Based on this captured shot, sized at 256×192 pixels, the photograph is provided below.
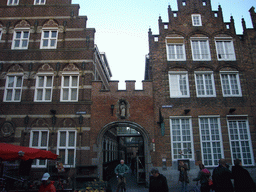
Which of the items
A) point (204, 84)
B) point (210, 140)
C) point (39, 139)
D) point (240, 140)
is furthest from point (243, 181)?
point (39, 139)

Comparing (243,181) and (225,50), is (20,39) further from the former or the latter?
(243,181)

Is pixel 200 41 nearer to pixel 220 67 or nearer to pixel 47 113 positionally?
pixel 220 67

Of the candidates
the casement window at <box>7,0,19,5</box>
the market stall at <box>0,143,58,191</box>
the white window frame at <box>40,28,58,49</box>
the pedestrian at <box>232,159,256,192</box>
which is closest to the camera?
the pedestrian at <box>232,159,256,192</box>

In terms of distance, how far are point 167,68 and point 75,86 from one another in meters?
6.74

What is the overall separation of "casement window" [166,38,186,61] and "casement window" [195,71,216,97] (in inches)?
69.6

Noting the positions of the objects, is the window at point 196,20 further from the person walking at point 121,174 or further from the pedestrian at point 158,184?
the pedestrian at point 158,184

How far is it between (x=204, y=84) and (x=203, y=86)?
157 mm

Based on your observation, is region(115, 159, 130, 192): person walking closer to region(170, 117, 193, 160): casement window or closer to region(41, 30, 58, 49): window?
region(170, 117, 193, 160): casement window

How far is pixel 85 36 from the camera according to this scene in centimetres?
1532

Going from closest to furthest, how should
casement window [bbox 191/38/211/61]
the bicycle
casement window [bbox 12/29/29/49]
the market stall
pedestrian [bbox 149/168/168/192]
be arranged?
pedestrian [bbox 149/168/168/192]
the market stall
the bicycle
casement window [bbox 191/38/211/61]
casement window [bbox 12/29/29/49]

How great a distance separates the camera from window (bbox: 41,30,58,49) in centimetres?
1523

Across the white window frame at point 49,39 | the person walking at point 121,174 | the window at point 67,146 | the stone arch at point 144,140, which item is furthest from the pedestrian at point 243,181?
the white window frame at point 49,39

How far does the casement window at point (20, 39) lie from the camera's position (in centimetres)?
1533

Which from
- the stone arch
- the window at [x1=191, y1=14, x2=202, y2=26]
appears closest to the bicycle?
the stone arch
